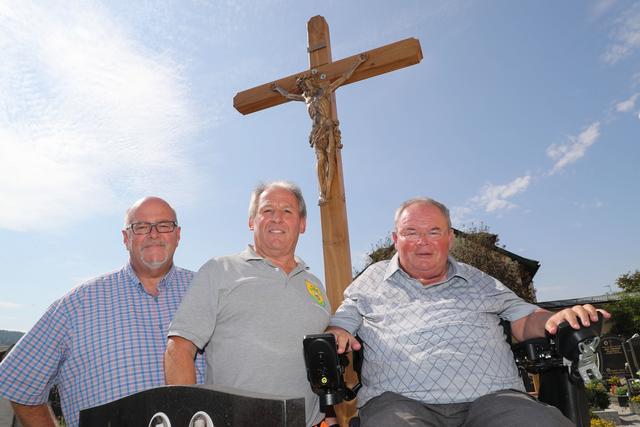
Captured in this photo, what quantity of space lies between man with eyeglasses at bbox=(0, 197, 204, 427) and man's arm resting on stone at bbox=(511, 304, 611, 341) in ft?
4.78

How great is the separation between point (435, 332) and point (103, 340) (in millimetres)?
1465

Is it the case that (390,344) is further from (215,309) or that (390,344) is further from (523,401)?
(215,309)

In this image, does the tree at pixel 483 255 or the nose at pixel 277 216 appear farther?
the tree at pixel 483 255

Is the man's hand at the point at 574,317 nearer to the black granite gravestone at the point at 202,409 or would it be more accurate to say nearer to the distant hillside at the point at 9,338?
the black granite gravestone at the point at 202,409

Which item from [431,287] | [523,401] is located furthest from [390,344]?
[523,401]

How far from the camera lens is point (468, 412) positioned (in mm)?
1921

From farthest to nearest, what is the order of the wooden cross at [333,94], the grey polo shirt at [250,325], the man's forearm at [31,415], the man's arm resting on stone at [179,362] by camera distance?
1. the wooden cross at [333,94]
2. the man's forearm at [31,415]
3. the grey polo shirt at [250,325]
4. the man's arm resting on stone at [179,362]

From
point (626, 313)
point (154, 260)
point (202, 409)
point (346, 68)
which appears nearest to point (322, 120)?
point (346, 68)

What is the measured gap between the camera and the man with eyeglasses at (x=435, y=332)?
6.08ft

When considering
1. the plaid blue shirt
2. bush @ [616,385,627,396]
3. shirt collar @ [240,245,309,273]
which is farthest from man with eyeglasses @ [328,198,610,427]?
bush @ [616,385,627,396]

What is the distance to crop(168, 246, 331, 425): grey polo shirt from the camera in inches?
69.9

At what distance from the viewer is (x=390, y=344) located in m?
2.09

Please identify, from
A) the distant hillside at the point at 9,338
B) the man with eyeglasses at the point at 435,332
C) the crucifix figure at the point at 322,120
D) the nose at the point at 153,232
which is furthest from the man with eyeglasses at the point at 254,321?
the distant hillside at the point at 9,338

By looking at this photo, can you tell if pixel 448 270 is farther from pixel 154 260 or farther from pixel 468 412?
pixel 154 260
